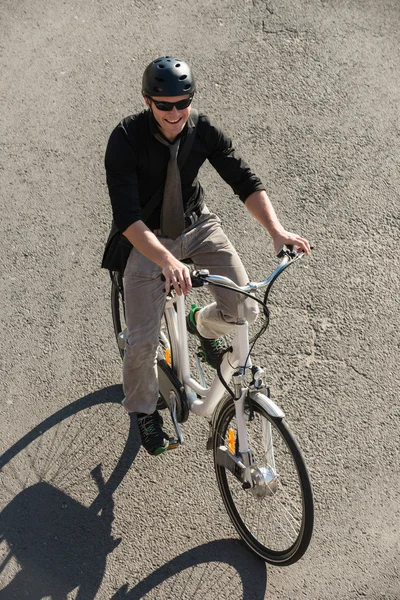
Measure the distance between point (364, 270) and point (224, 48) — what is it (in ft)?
10.4

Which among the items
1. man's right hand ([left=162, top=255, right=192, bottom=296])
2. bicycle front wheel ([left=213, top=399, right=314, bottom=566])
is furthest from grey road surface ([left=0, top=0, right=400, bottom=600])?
man's right hand ([left=162, top=255, right=192, bottom=296])

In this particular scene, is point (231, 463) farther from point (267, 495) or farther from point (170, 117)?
point (170, 117)

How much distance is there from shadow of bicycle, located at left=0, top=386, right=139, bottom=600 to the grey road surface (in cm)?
1

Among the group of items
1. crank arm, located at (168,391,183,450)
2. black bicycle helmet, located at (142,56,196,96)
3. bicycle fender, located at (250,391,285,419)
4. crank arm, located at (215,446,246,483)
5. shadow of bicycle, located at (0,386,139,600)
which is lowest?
shadow of bicycle, located at (0,386,139,600)

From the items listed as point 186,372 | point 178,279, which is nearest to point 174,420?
→ point 186,372

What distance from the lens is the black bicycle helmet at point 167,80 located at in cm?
405

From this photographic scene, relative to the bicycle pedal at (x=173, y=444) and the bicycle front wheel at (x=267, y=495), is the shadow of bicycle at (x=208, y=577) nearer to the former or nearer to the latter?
the bicycle front wheel at (x=267, y=495)

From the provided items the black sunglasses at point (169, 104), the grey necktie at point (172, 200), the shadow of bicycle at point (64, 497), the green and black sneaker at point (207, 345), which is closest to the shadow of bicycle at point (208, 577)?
the shadow of bicycle at point (64, 497)

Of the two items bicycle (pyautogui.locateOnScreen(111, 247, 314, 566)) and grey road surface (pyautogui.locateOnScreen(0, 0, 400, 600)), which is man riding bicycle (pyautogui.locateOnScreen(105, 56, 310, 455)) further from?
grey road surface (pyautogui.locateOnScreen(0, 0, 400, 600))

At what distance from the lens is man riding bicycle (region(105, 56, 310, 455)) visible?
4.16 m

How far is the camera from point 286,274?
6.25 meters

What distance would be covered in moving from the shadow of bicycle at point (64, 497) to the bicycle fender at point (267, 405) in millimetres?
1348

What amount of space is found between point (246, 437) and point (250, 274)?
2.17 m

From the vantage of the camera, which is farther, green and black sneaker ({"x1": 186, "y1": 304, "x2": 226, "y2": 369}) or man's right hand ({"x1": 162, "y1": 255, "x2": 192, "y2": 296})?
green and black sneaker ({"x1": 186, "y1": 304, "x2": 226, "y2": 369})
